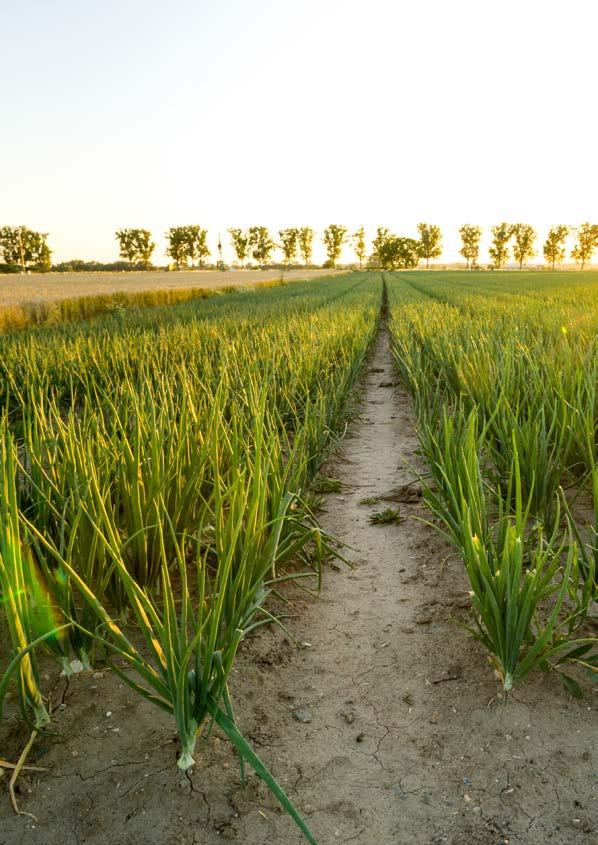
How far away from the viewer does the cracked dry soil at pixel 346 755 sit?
1.23 meters

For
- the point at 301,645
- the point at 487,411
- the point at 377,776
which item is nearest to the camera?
the point at 377,776

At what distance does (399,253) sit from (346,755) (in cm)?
9048

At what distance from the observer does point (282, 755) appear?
145 centimetres

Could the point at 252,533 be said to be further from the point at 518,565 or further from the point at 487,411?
the point at 487,411

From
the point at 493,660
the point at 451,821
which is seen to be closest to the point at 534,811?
the point at 451,821

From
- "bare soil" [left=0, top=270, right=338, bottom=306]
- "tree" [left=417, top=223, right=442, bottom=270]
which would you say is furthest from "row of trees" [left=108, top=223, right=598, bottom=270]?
"bare soil" [left=0, top=270, right=338, bottom=306]

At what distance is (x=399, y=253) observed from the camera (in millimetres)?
86875

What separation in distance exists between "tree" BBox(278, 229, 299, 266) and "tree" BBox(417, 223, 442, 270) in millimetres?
18905

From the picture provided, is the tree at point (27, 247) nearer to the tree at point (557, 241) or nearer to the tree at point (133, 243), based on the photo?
the tree at point (133, 243)

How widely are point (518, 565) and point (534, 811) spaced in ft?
1.78

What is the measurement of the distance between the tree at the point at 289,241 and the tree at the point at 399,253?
13.2 meters

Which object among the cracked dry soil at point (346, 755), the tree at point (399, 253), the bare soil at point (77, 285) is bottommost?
the cracked dry soil at point (346, 755)

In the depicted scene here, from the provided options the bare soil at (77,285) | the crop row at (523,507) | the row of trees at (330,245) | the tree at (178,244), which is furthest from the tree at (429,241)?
the crop row at (523,507)

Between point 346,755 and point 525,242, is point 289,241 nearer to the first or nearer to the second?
point 525,242
